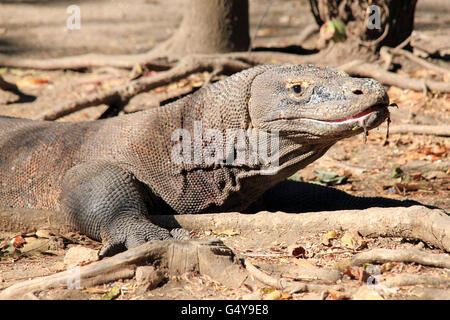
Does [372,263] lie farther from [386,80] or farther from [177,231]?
[386,80]

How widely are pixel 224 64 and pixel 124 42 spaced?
362cm

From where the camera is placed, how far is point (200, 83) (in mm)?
7867

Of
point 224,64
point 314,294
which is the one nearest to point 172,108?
point 314,294

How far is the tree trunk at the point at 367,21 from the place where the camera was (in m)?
7.58

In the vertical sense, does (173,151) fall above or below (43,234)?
above

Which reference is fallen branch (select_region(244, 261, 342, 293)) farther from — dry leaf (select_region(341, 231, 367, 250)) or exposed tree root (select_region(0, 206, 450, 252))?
exposed tree root (select_region(0, 206, 450, 252))

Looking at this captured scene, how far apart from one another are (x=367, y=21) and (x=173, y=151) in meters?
4.45

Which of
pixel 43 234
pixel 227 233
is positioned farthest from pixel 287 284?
pixel 43 234

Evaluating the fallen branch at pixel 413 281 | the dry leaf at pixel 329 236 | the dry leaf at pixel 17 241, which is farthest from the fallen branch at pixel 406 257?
the dry leaf at pixel 17 241

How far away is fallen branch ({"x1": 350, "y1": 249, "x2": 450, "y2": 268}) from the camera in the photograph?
3.26 metres

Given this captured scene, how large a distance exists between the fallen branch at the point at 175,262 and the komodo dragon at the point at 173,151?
1.62 feet

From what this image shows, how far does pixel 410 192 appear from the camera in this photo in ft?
17.3

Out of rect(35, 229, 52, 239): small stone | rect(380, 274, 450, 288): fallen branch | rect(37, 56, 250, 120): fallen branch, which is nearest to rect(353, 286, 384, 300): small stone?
rect(380, 274, 450, 288): fallen branch

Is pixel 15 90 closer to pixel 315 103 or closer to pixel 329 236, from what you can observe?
pixel 315 103
